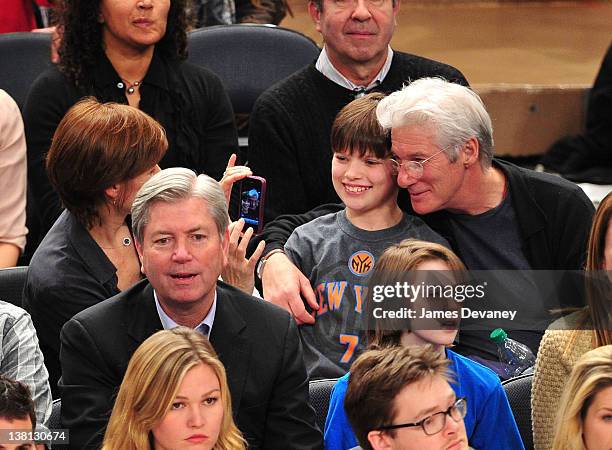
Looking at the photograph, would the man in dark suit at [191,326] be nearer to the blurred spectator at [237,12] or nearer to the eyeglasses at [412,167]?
the eyeglasses at [412,167]

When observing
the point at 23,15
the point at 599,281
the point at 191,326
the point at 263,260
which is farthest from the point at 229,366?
the point at 23,15

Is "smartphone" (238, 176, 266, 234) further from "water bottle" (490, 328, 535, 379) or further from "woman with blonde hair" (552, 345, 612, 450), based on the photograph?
"woman with blonde hair" (552, 345, 612, 450)

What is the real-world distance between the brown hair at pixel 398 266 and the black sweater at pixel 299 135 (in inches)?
26.5

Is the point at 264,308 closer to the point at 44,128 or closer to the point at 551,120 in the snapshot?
the point at 44,128

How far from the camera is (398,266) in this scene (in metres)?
2.13

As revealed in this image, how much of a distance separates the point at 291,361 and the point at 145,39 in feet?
4.13

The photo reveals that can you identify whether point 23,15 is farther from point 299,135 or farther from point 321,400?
point 321,400

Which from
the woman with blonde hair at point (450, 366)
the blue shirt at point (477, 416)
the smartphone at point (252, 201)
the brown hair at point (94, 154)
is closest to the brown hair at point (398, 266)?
the woman with blonde hair at point (450, 366)

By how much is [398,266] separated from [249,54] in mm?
1550

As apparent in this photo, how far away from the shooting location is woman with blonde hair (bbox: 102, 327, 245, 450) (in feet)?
5.94

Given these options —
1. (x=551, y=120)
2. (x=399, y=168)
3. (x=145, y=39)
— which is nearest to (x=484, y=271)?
(x=399, y=168)

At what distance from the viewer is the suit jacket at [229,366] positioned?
2008mm

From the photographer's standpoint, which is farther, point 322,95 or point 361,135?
point 322,95

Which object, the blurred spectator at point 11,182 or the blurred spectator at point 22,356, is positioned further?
the blurred spectator at point 11,182
